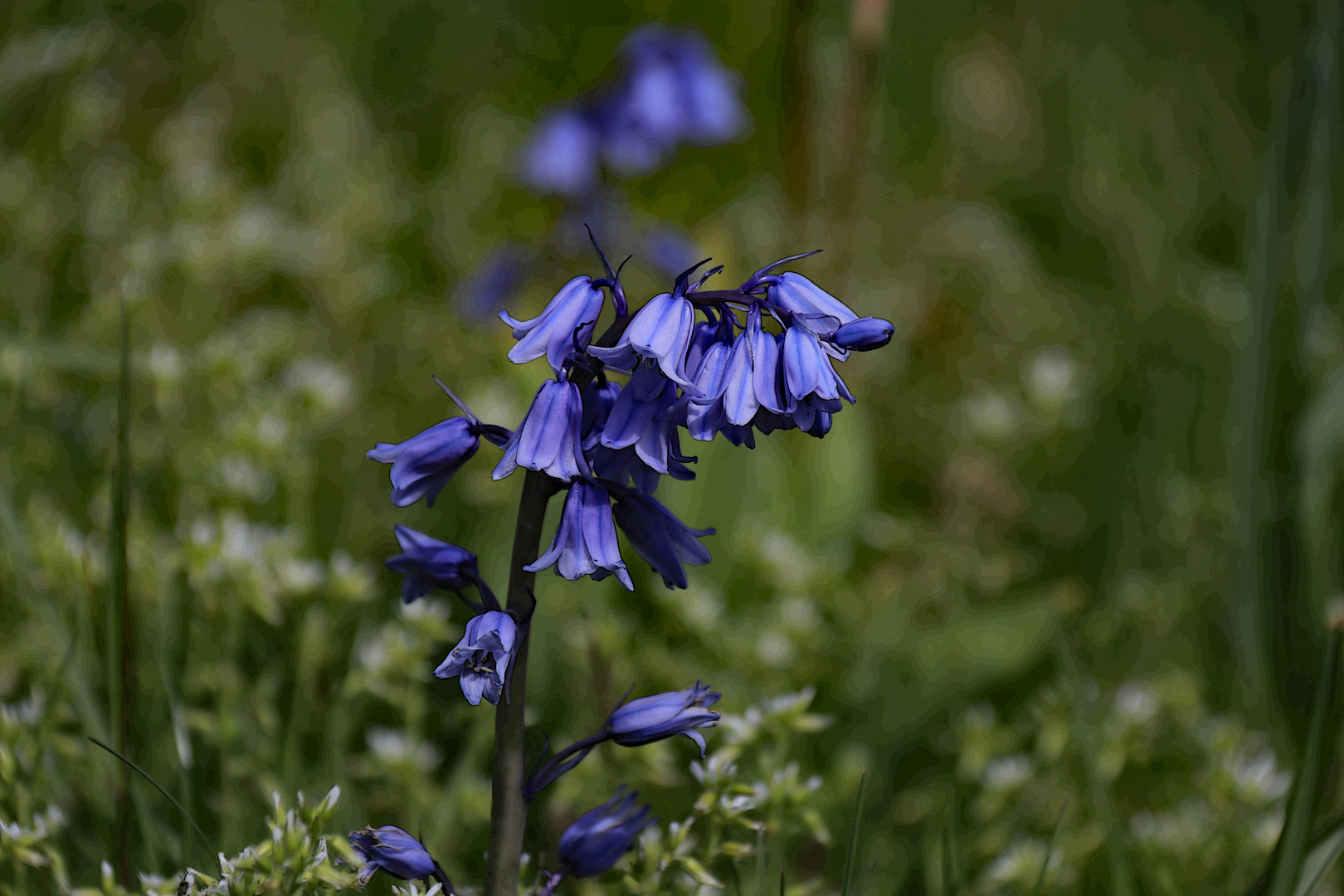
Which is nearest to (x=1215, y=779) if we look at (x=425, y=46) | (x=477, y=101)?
(x=477, y=101)

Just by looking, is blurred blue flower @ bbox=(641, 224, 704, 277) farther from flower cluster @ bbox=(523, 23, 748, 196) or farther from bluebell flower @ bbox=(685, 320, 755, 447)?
bluebell flower @ bbox=(685, 320, 755, 447)

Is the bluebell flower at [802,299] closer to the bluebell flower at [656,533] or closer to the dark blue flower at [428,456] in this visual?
the bluebell flower at [656,533]

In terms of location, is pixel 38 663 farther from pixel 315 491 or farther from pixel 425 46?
pixel 425 46

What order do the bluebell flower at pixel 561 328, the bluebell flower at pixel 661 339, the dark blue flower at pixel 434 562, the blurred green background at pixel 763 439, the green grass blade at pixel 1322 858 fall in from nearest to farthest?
the bluebell flower at pixel 661 339 < the bluebell flower at pixel 561 328 < the dark blue flower at pixel 434 562 < the green grass blade at pixel 1322 858 < the blurred green background at pixel 763 439

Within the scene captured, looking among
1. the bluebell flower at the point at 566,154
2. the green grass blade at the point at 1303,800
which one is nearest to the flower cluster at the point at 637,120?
the bluebell flower at the point at 566,154

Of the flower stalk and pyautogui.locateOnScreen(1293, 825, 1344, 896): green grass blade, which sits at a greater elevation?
the flower stalk

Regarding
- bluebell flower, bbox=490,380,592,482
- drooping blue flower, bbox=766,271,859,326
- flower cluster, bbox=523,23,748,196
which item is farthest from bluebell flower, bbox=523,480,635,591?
flower cluster, bbox=523,23,748,196
